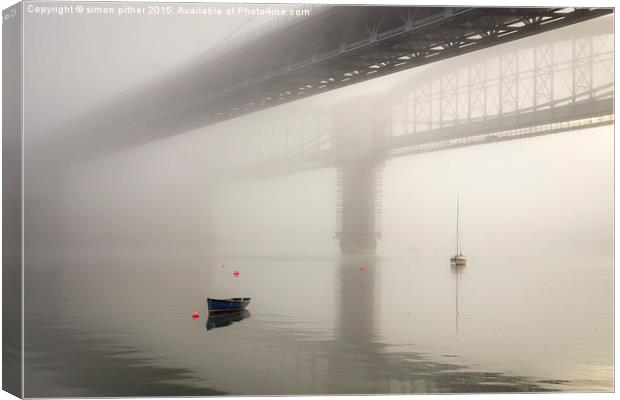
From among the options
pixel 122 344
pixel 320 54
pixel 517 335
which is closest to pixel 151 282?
pixel 122 344

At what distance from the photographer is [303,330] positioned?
13.6 m

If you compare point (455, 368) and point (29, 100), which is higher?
point (29, 100)

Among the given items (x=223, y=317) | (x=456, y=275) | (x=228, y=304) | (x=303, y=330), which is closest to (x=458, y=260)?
(x=456, y=275)

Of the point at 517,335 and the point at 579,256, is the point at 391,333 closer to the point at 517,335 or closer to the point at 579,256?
the point at 517,335

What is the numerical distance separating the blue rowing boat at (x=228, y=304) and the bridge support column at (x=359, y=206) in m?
1.70

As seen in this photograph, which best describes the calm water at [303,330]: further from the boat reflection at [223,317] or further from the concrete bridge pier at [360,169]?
the concrete bridge pier at [360,169]

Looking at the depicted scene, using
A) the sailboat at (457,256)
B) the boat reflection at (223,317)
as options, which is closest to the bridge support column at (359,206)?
the sailboat at (457,256)

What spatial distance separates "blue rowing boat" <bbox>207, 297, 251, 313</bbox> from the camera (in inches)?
563

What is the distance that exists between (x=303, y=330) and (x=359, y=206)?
70.9 inches

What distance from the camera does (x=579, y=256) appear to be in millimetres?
13945

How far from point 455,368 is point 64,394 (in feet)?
16.1

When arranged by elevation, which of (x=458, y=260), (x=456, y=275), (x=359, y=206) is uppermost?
(x=359, y=206)

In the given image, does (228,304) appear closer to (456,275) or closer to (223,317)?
(223,317)

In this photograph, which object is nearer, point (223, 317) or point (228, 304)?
point (228, 304)
